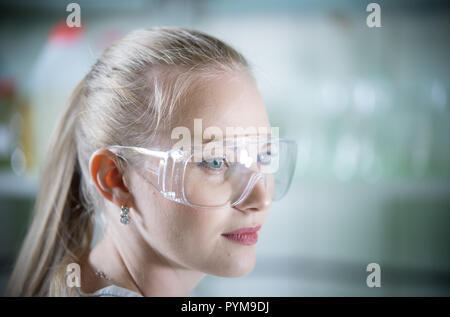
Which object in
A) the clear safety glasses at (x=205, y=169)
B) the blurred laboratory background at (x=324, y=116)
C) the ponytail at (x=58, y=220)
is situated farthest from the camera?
the blurred laboratory background at (x=324, y=116)

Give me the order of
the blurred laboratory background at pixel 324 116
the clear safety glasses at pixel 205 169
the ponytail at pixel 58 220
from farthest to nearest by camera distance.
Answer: the blurred laboratory background at pixel 324 116 < the ponytail at pixel 58 220 < the clear safety glasses at pixel 205 169

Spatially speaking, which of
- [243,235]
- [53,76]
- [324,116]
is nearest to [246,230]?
[243,235]

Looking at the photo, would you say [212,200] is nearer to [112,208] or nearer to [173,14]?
[112,208]

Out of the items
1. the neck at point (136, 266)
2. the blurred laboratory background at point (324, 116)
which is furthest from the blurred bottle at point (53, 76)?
the neck at point (136, 266)

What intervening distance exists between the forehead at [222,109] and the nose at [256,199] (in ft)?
0.30

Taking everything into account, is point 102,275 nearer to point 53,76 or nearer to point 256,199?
point 256,199

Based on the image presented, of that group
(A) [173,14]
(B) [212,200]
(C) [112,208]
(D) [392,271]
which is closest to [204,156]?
(B) [212,200]

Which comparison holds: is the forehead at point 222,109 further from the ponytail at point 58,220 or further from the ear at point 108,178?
the ponytail at point 58,220

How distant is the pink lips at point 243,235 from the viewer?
2.17ft

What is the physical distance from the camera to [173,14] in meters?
1.32

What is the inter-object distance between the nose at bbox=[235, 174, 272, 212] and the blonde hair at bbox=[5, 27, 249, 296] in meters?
0.18

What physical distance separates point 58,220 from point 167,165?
33 centimetres

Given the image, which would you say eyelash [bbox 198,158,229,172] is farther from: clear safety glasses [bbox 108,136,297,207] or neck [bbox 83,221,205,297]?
neck [bbox 83,221,205,297]

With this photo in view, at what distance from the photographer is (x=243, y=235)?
67cm
